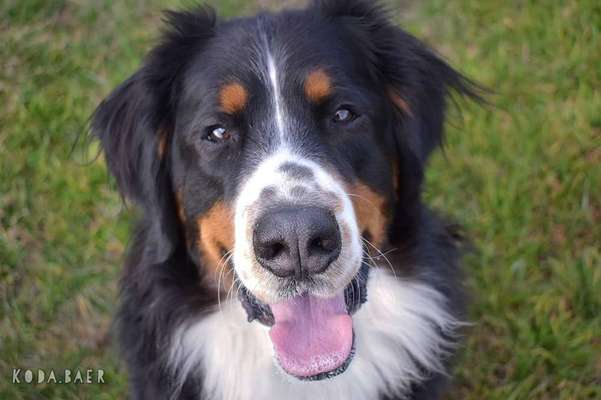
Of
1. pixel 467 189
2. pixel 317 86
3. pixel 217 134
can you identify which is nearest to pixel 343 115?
pixel 317 86

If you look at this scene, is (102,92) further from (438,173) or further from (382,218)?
(382,218)

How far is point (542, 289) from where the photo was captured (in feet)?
13.2

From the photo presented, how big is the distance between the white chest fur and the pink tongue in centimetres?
26

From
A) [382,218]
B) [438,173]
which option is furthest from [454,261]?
[438,173]

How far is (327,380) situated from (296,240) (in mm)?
998

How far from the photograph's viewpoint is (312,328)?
2.73m

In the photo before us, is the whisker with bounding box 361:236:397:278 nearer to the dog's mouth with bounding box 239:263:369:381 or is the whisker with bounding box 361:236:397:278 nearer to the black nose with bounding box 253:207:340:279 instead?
the dog's mouth with bounding box 239:263:369:381

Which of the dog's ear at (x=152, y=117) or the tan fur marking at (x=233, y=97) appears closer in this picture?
the tan fur marking at (x=233, y=97)

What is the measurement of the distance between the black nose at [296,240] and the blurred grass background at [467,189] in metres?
1.77

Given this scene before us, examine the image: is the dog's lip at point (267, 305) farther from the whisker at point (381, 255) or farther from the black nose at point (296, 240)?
the black nose at point (296, 240)

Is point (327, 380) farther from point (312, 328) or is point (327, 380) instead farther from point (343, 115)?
point (343, 115)

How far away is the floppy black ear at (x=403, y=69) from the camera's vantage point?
2936 mm

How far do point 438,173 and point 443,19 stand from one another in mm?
1425

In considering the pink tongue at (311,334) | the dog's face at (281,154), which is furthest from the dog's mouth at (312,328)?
the dog's face at (281,154)
